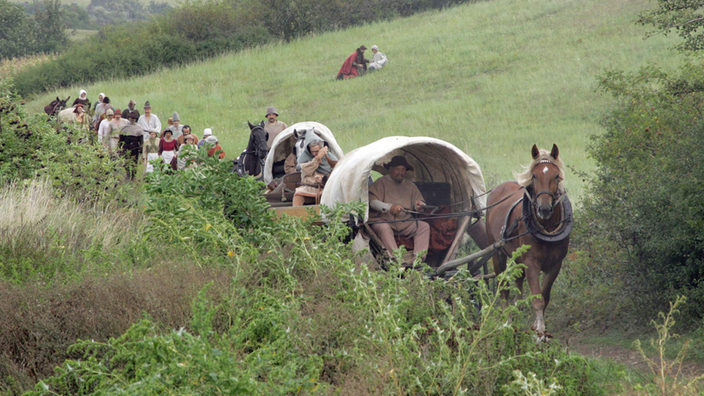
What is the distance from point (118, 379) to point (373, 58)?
3393cm

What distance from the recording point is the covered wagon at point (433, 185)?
8.67 meters

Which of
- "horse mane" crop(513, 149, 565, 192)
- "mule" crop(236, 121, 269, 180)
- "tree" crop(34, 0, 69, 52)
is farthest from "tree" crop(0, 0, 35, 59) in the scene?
"horse mane" crop(513, 149, 565, 192)

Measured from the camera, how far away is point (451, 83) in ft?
108

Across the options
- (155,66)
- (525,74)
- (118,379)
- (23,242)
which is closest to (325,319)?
(118,379)

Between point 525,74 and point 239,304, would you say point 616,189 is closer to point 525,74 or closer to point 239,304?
point 239,304

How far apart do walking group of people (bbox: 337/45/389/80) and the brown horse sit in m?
28.2

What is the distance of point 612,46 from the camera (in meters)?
32.2

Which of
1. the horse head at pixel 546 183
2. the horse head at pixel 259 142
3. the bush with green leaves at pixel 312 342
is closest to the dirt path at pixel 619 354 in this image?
the horse head at pixel 546 183

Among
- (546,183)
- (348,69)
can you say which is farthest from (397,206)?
(348,69)

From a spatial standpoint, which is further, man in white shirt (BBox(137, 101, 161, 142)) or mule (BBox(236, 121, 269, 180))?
man in white shirt (BBox(137, 101, 161, 142))

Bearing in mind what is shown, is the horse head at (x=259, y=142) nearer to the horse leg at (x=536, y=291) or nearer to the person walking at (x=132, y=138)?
the person walking at (x=132, y=138)

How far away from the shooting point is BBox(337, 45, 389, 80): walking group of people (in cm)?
3644

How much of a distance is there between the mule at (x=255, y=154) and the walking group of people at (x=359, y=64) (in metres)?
23.4

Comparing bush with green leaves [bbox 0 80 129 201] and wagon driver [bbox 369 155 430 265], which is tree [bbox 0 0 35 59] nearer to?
bush with green leaves [bbox 0 80 129 201]
